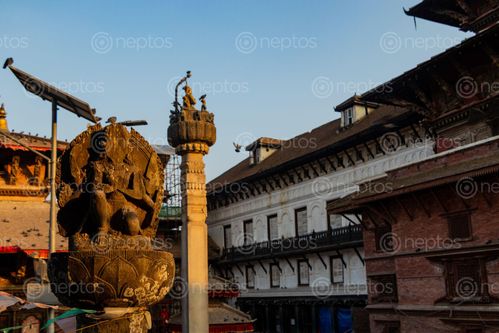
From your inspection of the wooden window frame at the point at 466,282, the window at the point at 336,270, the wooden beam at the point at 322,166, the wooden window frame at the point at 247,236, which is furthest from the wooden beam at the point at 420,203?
the wooden window frame at the point at 247,236

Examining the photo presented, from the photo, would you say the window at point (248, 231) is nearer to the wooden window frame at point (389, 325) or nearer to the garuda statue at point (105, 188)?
the wooden window frame at point (389, 325)

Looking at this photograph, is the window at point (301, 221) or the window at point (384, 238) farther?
the window at point (301, 221)

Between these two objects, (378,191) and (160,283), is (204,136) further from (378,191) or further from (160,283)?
(160,283)

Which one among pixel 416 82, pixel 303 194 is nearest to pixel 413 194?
pixel 416 82

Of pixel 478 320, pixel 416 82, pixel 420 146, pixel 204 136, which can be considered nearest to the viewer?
pixel 478 320

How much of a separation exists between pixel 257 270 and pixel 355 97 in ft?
50.1

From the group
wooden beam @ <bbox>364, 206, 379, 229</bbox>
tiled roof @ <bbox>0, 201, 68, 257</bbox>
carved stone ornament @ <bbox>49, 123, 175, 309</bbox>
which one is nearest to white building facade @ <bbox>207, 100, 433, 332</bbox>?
wooden beam @ <bbox>364, 206, 379, 229</bbox>

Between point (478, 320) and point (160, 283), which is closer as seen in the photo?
point (160, 283)

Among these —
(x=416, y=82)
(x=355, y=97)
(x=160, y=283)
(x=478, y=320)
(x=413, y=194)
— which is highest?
(x=355, y=97)

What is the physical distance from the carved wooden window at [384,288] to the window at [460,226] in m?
4.05

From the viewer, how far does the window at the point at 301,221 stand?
128 ft

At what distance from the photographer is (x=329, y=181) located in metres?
36.4

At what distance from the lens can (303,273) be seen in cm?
3866

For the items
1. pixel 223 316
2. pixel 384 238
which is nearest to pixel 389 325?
pixel 384 238
